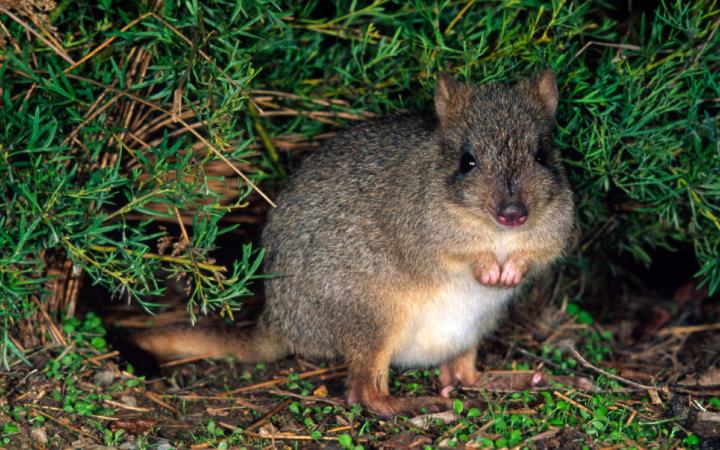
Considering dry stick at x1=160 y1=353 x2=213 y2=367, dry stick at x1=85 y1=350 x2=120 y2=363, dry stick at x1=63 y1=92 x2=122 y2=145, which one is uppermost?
dry stick at x1=63 y1=92 x2=122 y2=145

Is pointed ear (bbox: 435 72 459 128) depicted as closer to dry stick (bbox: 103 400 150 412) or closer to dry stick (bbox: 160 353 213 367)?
dry stick (bbox: 160 353 213 367)

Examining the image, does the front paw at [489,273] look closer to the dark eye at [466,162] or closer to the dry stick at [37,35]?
the dark eye at [466,162]

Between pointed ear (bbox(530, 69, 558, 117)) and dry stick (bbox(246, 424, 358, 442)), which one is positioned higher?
pointed ear (bbox(530, 69, 558, 117))

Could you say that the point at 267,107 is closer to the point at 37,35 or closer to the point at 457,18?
the point at 457,18

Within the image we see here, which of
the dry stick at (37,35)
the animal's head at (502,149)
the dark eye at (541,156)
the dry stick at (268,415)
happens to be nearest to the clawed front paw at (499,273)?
the animal's head at (502,149)

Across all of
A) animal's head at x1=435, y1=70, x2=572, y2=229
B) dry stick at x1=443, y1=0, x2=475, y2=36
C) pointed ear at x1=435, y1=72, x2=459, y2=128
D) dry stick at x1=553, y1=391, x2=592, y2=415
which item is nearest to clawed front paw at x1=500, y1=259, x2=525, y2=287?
animal's head at x1=435, y1=70, x2=572, y2=229

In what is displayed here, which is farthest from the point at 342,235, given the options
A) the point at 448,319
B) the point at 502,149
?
the point at 502,149

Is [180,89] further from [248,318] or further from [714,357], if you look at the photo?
[714,357]
